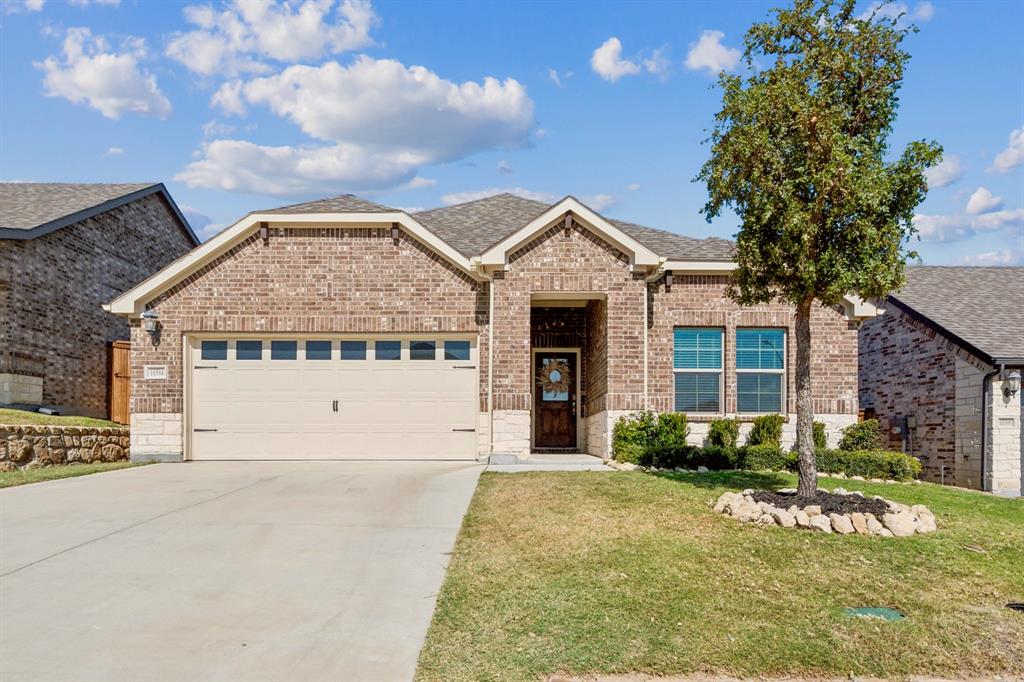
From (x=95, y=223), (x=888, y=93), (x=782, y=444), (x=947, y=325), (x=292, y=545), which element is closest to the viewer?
(x=292, y=545)

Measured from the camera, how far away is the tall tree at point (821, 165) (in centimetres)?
867

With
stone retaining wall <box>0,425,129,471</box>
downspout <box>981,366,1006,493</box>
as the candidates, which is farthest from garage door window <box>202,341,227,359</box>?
downspout <box>981,366,1006,493</box>

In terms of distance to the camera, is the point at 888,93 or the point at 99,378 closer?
the point at 888,93

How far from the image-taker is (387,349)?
15.1 meters

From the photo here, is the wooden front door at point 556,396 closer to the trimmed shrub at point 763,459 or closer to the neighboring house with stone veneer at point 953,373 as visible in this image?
the trimmed shrub at point 763,459

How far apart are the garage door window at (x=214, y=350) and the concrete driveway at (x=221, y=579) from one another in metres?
4.38

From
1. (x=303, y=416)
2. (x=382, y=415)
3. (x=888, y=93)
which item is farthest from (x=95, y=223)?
(x=888, y=93)

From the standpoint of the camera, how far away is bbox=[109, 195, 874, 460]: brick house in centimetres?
1475

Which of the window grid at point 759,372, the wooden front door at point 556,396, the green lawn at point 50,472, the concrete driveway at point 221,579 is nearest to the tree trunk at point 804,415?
the concrete driveway at point 221,579

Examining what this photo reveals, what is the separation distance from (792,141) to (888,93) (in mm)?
1201

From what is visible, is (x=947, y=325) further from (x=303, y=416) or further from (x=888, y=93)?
(x=303, y=416)

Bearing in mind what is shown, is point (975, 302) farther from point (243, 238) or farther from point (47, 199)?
point (47, 199)

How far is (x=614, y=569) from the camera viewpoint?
6.86 metres

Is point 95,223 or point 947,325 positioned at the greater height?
point 95,223
